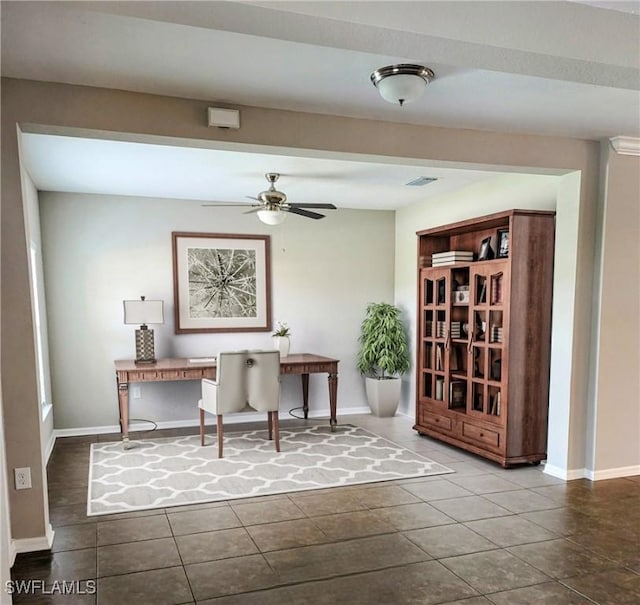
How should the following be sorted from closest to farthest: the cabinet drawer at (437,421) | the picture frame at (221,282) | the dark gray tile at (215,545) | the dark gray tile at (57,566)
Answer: the dark gray tile at (57,566)
the dark gray tile at (215,545)
the cabinet drawer at (437,421)
the picture frame at (221,282)

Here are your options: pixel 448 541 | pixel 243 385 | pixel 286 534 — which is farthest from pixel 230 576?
pixel 243 385

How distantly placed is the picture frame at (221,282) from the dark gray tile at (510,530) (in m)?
3.50

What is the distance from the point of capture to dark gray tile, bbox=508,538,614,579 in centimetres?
261

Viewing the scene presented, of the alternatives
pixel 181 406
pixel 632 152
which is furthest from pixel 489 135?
pixel 181 406

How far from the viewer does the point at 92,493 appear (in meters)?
3.68

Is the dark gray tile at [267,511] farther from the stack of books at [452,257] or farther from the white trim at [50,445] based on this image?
the stack of books at [452,257]

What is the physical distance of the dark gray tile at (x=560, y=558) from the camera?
2611 millimetres

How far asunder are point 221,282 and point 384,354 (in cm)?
202

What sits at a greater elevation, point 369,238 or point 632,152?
point 632,152

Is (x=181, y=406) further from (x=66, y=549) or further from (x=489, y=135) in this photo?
(x=489, y=135)

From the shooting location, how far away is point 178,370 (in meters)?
4.92

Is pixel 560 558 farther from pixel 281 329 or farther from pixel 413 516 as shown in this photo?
pixel 281 329

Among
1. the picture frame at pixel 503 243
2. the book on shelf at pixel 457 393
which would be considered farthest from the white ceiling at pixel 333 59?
the book on shelf at pixel 457 393

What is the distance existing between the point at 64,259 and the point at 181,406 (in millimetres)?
1946
